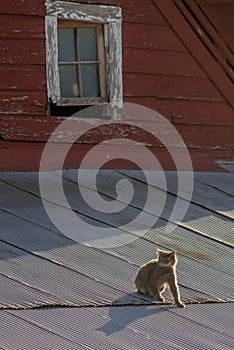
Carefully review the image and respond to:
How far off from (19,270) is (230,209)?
3756mm

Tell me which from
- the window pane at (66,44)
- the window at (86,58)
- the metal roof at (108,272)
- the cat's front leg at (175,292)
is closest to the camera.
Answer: the metal roof at (108,272)

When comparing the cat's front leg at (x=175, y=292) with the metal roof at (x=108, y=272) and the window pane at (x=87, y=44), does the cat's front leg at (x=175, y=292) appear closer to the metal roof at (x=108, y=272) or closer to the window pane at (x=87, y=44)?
the metal roof at (x=108, y=272)

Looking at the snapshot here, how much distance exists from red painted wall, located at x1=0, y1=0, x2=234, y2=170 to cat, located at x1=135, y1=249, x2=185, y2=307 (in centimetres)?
318

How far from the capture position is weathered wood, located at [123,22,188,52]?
13.1 m

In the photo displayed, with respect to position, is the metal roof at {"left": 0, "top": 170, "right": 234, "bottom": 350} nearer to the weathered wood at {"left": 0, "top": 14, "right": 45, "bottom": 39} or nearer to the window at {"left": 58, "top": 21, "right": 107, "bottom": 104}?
the window at {"left": 58, "top": 21, "right": 107, "bottom": 104}

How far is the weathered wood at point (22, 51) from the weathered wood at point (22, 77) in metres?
0.07

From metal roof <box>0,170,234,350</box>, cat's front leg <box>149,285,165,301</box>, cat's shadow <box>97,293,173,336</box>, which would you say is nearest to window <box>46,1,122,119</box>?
metal roof <box>0,170,234,350</box>

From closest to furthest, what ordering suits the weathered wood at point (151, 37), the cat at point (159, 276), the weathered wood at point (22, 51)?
the cat at point (159, 276), the weathered wood at point (22, 51), the weathered wood at point (151, 37)

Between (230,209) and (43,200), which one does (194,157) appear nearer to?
(230,209)

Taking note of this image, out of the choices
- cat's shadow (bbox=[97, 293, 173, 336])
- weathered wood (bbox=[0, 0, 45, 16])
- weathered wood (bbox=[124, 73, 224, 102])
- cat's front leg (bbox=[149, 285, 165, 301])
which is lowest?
cat's front leg (bbox=[149, 285, 165, 301])

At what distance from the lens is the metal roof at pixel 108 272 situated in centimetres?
783

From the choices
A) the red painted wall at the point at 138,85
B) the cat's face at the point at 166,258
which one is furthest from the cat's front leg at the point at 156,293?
the red painted wall at the point at 138,85

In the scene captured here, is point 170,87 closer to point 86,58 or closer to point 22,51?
point 86,58

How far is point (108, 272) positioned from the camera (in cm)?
932
